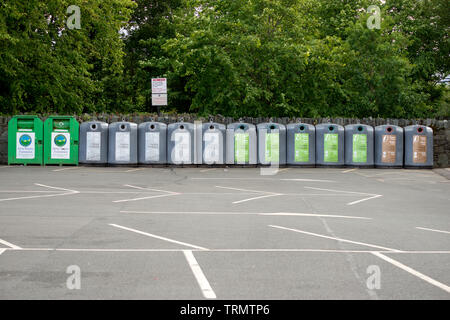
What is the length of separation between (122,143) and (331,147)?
6.51 meters

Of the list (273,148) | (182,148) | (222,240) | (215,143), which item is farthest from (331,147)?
(222,240)

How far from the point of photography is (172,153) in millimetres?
18688

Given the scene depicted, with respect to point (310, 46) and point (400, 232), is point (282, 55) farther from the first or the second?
point (400, 232)

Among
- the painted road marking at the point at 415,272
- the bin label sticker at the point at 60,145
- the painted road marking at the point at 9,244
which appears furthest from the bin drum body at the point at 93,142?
the painted road marking at the point at 415,272

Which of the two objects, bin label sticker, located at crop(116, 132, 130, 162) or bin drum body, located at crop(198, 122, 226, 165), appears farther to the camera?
bin drum body, located at crop(198, 122, 226, 165)

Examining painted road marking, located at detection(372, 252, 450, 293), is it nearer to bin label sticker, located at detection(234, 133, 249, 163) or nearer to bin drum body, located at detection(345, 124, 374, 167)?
bin label sticker, located at detection(234, 133, 249, 163)

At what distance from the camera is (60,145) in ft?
60.4

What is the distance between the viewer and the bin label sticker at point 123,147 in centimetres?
1848

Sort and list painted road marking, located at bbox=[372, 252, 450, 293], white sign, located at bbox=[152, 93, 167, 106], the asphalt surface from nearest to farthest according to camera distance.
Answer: the asphalt surface → painted road marking, located at bbox=[372, 252, 450, 293] → white sign, located at bbox=[152, 93, 167, 106]

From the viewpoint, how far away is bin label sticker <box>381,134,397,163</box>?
19031mm

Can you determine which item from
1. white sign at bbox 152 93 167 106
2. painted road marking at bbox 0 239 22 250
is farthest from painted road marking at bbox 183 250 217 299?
white sign at bbox 152 93 167 106

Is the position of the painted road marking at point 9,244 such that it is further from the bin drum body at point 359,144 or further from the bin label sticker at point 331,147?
the bin drum body at point 359,144

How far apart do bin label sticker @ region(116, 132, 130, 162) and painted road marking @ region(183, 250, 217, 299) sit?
12.3 meters

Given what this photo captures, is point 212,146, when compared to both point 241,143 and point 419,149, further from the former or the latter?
point 419,149
